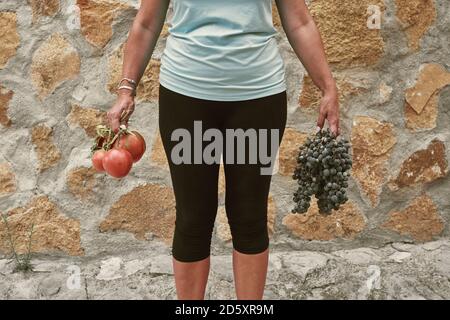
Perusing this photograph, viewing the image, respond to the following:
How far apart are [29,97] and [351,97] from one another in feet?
3.34

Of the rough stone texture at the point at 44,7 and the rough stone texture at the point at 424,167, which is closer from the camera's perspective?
the rough stone texture at the point at 44,7

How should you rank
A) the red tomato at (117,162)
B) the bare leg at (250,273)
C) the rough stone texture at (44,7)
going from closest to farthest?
the red tomato at (117,162) → the bare leg at (250,273) → the rough stone texture at (44,7)

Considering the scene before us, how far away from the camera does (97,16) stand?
1972mm

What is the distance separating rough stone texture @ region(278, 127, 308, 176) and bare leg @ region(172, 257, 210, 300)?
0.57m

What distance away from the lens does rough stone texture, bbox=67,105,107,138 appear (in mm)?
2016

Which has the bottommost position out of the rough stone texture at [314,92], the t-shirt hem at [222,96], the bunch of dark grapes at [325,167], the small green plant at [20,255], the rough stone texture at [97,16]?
the small green plant at [20,255]

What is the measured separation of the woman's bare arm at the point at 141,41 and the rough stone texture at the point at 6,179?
2.34 feet

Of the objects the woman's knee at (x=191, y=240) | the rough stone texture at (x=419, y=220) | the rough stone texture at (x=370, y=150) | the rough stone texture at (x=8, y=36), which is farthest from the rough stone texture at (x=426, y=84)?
the rough stone texture at (x=8, y=36)

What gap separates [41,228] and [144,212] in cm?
34

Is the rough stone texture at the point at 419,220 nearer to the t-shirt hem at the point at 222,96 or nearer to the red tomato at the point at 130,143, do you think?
the t-shirt hem at the point at 222,96

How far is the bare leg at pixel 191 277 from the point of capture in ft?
Answer: 5.26

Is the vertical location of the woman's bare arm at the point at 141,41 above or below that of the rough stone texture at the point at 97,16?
above

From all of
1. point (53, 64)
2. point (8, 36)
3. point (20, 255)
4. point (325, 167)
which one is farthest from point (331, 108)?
point (20, 255)

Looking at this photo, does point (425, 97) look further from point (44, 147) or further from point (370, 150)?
→ point (44, 147)
